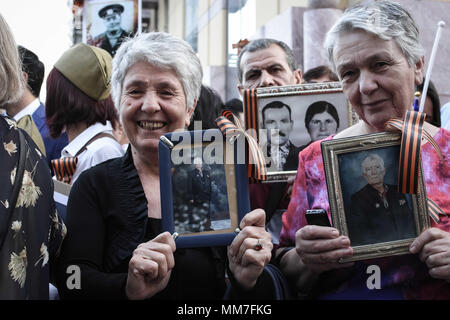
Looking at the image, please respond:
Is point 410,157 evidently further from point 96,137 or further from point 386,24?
point 96,137

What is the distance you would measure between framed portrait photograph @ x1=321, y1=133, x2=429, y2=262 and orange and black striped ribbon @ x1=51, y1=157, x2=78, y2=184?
59.8 inches

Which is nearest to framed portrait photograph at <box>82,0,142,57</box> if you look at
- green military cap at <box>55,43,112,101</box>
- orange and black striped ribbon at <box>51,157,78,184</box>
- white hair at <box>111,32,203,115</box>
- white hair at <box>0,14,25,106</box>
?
green military cap at <box>55,43,112,101</box>

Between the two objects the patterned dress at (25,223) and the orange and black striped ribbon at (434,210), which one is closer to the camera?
the patterned dress at (25,223)

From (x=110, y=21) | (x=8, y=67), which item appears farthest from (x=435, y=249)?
(x=110, y=21)

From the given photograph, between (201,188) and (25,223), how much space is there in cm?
53

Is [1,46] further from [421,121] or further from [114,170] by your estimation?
[421,121]

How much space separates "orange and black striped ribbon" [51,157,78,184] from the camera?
8.68ft

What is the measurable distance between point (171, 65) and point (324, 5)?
212 inches

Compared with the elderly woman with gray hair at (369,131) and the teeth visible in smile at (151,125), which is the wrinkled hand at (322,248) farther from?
the teeth visible in smile at (151,125)

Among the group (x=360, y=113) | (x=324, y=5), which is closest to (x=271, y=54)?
(x=360, y=113)

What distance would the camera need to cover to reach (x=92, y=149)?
2738 millimetres

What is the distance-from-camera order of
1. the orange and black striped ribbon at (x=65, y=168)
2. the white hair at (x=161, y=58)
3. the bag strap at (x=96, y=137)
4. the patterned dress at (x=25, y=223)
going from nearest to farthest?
1. the patterned dress at (x=25, y=223)
2. the white hair at (x=161, y=58)
3. the orange and black striped ribbon at (x=65, y=168)
4. the bag strap at (x=96, y=137)

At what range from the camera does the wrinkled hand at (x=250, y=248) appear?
60.3 inches

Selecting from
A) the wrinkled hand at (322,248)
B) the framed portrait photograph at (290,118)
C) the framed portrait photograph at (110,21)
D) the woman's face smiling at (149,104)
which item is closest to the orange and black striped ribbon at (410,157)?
the wrinkled hand at (322,248)
